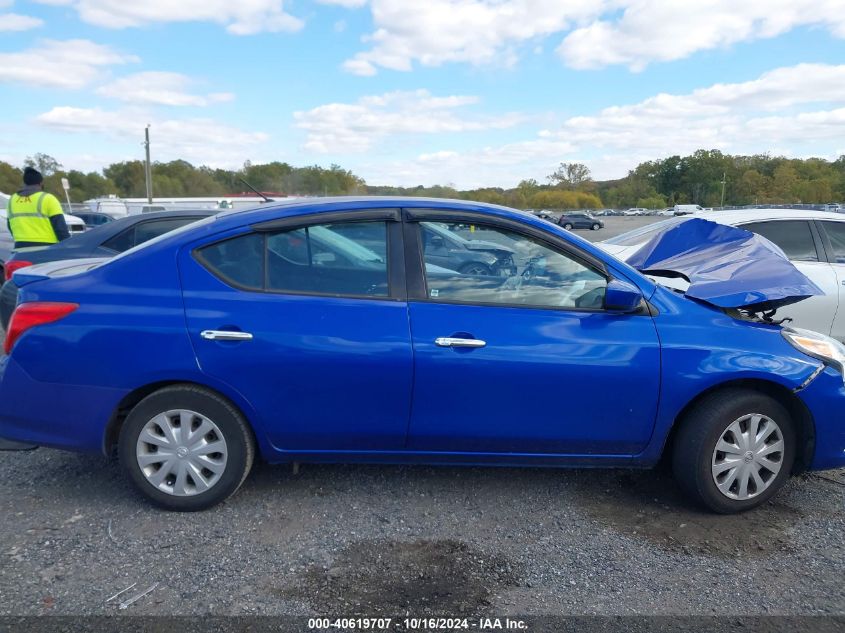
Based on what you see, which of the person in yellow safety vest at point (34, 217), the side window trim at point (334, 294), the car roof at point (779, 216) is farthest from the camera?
the person in yellow safety vest at point (34, 217)

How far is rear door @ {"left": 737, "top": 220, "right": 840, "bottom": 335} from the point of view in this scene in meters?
5.92

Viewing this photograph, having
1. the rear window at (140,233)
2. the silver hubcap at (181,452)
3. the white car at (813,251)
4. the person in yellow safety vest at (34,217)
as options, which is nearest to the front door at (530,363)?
the silver hubcap at (181,452)

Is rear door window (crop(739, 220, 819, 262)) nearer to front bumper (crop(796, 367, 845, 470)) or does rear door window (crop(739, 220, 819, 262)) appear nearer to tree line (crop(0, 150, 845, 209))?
front bumper (crop(796, 367, 845, 470))

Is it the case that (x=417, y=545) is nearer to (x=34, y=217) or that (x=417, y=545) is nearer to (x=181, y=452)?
(x=181, y=452)

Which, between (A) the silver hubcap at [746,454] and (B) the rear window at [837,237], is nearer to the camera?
(A) the silver hubcap at [746,454]

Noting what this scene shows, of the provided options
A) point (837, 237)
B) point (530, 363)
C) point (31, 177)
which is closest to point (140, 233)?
point (31, 177)

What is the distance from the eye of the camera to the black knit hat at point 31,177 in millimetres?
7271

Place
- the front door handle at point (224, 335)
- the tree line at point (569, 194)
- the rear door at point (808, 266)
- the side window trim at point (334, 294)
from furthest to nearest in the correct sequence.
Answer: the tree line at point (569, 194) → the rear door at point (808, 266) → the side window trim at point (334, 294) → the front door handle at point (224, 335)

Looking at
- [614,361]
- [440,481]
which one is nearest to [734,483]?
[614,361]

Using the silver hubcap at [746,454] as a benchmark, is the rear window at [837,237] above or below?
above

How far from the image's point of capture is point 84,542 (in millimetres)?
3125

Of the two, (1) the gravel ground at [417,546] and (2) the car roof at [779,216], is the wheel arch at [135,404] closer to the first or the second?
(1) the gravel ground at [417,546]

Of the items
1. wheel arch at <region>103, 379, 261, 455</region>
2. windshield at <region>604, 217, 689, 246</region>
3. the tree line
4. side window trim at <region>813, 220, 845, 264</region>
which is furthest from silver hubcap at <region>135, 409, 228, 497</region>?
the tree line

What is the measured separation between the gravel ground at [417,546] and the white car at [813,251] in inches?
92.6
